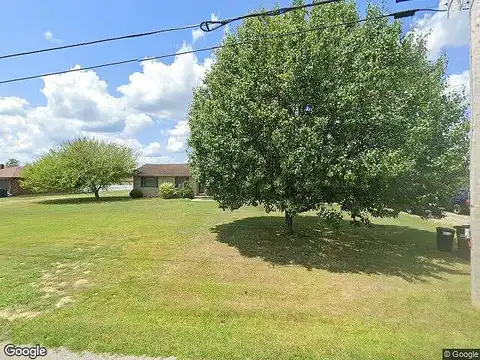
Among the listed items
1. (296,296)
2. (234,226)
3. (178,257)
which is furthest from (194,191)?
(296,296)

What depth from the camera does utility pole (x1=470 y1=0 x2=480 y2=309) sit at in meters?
6.50

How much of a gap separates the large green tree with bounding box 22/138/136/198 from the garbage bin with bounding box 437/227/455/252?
30.9 metres

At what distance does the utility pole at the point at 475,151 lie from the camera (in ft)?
21.3

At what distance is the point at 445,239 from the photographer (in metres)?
11.6

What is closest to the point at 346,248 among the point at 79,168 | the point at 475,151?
the point at 475,151

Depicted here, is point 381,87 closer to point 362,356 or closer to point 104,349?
point 362,356

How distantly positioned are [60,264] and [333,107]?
963 cm

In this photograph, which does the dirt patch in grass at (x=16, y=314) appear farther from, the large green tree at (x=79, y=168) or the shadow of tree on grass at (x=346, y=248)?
the large green tree at (x=79, y=168)

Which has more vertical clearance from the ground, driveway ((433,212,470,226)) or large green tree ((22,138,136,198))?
large green tree ((22,138,136,198))

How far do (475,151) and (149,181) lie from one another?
121 feet

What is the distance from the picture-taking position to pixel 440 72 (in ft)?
44.7

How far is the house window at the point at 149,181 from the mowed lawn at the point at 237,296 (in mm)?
25752

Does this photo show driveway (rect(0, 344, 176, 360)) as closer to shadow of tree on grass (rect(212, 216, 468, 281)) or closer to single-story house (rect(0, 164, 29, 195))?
shadow of tree on grass (rect(212, 216, 468, 281))

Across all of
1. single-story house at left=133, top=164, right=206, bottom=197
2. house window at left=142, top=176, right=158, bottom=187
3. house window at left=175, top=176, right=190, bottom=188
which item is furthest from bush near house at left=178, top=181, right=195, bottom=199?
house window at left=142, top=176, right=158, bottom=187
